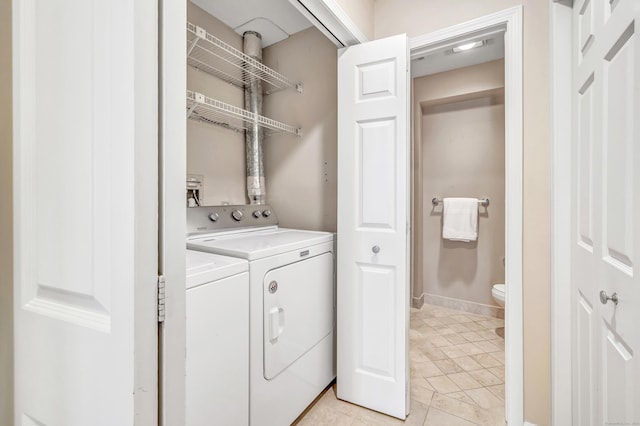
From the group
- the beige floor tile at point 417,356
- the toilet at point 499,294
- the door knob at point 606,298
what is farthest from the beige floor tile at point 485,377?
the door knob at point 606,298

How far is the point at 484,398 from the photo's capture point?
173cm

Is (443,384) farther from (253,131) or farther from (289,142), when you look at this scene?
(253,131)

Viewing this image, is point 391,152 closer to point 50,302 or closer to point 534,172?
point 534,172

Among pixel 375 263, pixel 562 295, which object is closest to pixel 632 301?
pixel 562 295

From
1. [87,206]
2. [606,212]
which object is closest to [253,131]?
[87,206]

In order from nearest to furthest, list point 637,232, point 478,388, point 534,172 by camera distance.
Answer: point 637,232 < point 534,172 < point 478,388

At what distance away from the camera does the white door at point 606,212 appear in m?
0.73

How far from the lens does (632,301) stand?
0.73 m

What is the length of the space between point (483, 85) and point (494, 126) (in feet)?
1.42

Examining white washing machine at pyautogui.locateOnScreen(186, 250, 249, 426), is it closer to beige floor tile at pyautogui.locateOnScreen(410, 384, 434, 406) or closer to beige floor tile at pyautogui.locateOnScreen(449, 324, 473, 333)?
beige floor tile at pyautogui.locateOnScreen(410, 384, 434, 406)

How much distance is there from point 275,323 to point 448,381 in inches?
53.7

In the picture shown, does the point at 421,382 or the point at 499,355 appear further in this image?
the point at 499,355

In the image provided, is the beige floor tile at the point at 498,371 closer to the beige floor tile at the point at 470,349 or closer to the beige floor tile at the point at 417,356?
the beige floor tile at the point at 470,349

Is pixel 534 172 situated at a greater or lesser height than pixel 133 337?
greater
